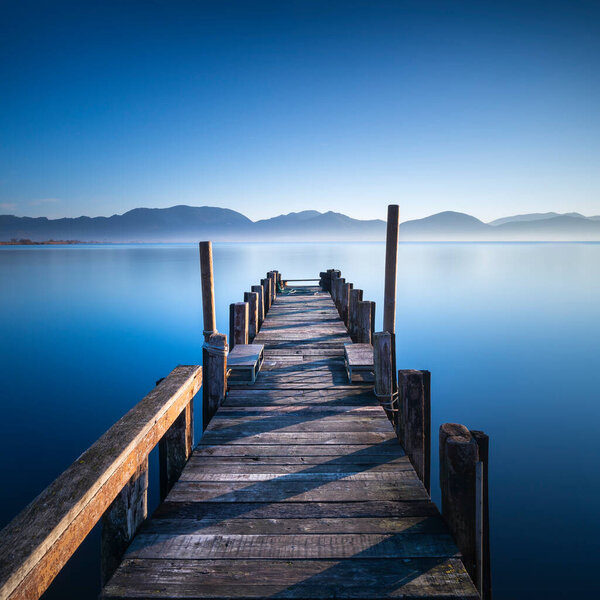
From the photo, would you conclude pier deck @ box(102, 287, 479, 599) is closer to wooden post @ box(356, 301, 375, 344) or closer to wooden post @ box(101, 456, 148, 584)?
wooden post @ box(101, 456, 148, 584)

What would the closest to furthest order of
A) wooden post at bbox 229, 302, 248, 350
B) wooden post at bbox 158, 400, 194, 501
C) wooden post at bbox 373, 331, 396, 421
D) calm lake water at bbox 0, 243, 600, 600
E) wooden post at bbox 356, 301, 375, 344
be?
wooden post at bbox 158, 400, 194, 501 < wooden post at bbox 373, 331, 396, 421 < calm lake water at bbox 0, 243, 600, 600 < wooden post at bbox 229, 302, 248, 350 < wooden post at bbox 356, 301, 375, 344

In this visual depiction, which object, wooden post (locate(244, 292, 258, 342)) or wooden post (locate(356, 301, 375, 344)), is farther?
wooden post (locate(244, 292, 258, 342))

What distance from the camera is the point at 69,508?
1.88 m

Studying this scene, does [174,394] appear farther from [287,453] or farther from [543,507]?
[543,507]

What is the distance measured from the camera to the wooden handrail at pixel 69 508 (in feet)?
5.19

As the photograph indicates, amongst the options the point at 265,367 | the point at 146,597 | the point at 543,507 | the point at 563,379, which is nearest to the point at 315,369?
the point at 265,367

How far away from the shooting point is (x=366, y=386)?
6121 millimetres

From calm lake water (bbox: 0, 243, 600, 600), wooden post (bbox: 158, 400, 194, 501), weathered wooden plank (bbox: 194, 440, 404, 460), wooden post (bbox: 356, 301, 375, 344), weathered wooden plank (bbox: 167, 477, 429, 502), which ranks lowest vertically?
calm lake water (bbox: 0, 243, 600, 600)

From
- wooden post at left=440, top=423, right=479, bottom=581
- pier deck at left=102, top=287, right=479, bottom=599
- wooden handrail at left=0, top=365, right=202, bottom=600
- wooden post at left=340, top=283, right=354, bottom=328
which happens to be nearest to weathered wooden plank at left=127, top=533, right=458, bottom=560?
pier deck at left=102, top=287, right=479, bottom=599

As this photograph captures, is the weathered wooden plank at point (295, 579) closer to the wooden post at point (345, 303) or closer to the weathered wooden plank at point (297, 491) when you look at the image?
the weathered wooden plank at point (297, 491)

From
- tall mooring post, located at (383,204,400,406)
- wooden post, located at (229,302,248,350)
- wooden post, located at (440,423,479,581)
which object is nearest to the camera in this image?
wooden post, located at (440,423,479,581)

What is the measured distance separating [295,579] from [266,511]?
75 cm

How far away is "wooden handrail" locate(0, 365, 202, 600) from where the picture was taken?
5.19 feet

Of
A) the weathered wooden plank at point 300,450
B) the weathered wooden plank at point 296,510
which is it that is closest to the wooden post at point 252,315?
the weathered wooden plank at point 300,450
